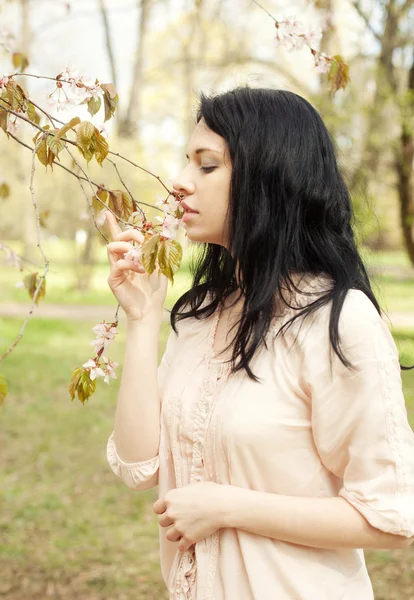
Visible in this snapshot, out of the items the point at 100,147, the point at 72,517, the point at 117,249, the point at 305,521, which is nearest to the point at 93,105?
the point at 100,147

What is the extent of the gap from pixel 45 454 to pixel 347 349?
5109 millimetres

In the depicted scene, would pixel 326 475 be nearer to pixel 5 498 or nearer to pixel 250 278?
pixel 250 278

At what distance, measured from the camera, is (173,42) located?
2134 centimetres

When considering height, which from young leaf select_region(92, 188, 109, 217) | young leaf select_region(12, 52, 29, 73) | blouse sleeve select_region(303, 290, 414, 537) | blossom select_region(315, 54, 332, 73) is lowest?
blouse sleeve select_region(303, 290, 414, 537)

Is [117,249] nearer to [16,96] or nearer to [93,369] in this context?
[93,369]

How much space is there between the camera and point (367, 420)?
1.38 metres

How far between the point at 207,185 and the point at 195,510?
709 mm

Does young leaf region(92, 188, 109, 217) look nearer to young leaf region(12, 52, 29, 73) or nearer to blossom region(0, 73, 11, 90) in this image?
blossom region(0, 73, 11, 90)

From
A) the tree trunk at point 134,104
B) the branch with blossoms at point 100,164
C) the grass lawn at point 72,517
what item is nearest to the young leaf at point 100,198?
the branch with blossoms at point 100,164

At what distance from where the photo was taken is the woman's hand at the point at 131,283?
1.70 meters

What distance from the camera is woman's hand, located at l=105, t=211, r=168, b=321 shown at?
170 cm

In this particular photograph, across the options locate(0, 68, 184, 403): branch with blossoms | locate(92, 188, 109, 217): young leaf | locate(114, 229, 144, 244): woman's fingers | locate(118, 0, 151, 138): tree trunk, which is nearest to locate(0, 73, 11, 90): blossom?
locate(0, 68, 184, 403): branch with blossoms

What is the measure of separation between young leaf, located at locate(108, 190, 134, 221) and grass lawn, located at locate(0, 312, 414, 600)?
A: 1.48m

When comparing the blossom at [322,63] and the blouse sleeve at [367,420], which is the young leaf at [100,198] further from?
the blossom at [322,63]
